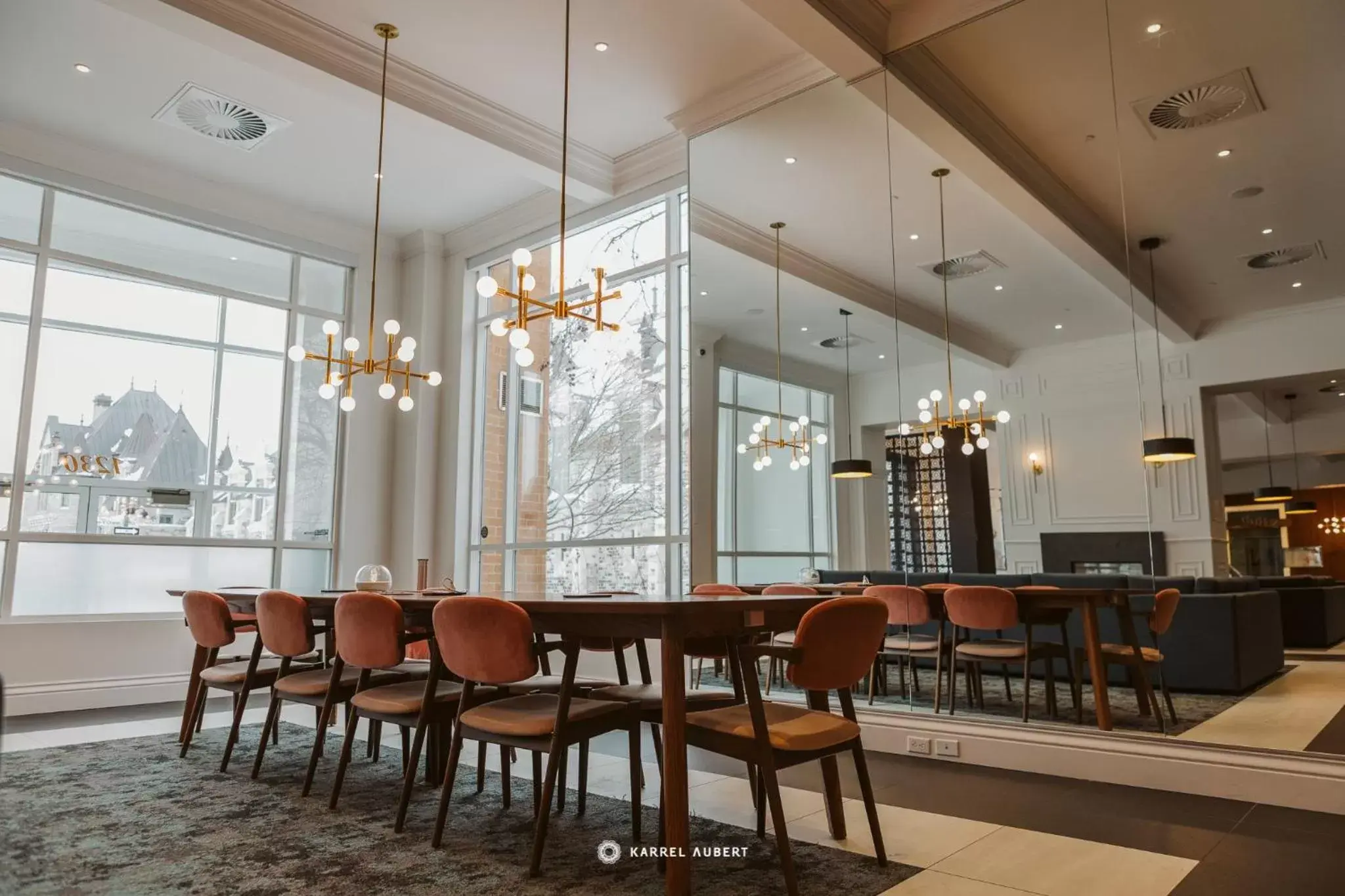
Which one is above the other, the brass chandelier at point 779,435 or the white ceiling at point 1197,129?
the white ceiling at point 1197,129

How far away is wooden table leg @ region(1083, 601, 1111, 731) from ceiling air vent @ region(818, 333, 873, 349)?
6.31 feet

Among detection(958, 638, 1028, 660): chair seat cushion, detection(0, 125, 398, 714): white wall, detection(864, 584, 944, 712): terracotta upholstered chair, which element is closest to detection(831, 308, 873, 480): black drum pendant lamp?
detection(864, 584, 944, 712): terracotta upholstered chair

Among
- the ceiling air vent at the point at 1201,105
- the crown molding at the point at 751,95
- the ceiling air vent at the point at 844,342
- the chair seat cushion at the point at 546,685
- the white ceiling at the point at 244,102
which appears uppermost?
the white ceiling at the point at 244,102

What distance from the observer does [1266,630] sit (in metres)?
4.65

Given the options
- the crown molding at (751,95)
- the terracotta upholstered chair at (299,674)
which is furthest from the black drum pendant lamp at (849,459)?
the terracotta upholstered chair at (299,674)

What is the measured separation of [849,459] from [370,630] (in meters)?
3.01

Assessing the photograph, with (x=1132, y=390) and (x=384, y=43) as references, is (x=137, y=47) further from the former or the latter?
(x=1132, y=390)

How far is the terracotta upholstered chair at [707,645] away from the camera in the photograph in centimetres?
360

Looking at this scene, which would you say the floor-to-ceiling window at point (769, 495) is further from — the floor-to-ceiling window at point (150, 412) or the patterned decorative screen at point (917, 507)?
the floor-to-ceiling window at point (150, 412)

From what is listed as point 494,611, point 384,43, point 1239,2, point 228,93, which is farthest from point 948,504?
point 228,93

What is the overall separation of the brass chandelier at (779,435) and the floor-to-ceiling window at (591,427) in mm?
563

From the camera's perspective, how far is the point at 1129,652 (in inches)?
154

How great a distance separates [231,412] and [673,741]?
5.84 metres

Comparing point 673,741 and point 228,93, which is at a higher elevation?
point 228,93
